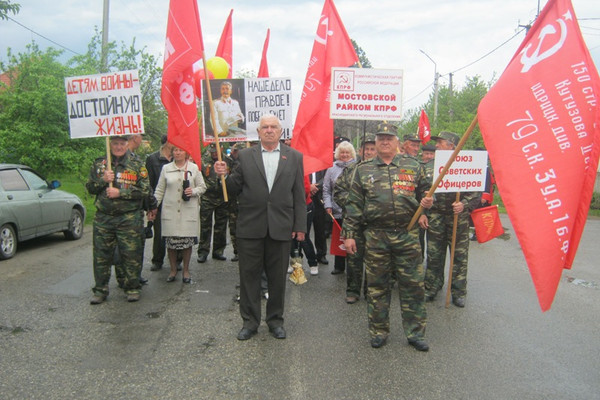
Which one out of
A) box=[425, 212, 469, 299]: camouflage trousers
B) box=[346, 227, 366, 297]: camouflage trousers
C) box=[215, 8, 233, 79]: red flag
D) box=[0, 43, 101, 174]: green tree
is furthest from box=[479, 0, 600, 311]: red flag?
box=[0, 43, 101, 174]: green tree

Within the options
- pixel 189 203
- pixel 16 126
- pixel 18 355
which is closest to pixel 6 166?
pixel 16 126

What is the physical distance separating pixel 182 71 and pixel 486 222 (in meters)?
4.08

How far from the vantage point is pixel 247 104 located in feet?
21.0

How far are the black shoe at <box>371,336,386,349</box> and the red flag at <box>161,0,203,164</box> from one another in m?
2.85

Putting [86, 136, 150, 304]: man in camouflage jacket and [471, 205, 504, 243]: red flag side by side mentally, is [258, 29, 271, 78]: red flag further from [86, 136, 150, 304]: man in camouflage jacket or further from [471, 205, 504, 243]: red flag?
[471, 205, 504, 243]: red flag

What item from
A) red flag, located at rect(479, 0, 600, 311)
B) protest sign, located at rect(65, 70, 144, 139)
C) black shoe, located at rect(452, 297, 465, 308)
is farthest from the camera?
black shoe, located at rect(452, 297, 465, 308)

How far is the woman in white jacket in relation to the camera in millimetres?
6582

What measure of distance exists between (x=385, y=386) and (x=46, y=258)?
665cm

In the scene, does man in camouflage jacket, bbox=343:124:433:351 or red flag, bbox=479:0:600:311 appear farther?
man in camouflage jacket, bbox=343:124:433:351

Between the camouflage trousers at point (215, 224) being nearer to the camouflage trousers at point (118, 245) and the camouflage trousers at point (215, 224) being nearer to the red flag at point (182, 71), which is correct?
the camouflage trousers at point (118, 245)

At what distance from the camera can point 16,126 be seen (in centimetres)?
1120

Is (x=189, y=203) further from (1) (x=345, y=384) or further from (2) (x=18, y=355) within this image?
(1) (x=345, y=384)

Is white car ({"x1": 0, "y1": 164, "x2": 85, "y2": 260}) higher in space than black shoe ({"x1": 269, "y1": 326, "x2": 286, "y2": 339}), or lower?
higher

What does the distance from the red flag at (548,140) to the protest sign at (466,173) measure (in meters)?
2.01
